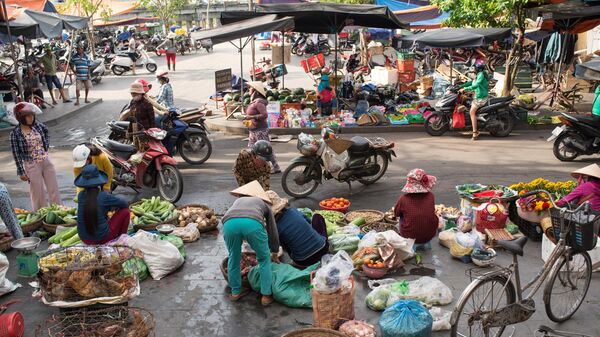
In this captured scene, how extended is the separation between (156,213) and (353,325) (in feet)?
12.9

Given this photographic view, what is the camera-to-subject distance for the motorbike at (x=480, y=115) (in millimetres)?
13273

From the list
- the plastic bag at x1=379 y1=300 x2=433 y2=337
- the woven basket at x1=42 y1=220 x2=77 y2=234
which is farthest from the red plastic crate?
the plastic bag at x1=379 y1=300 x2=433 y2=337

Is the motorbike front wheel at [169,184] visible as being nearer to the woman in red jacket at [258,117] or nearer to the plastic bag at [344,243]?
the woman in red jacket at [258,117]

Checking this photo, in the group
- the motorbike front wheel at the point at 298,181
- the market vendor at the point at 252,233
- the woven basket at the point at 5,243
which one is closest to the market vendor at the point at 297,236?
the market vendor at the point at 252,233

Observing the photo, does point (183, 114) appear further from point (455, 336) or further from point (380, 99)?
point (455, 336)

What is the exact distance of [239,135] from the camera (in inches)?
563

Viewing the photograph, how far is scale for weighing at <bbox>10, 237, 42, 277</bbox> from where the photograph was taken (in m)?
6.27

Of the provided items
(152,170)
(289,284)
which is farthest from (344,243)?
(152,170)

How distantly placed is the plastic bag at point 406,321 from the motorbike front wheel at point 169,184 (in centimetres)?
495

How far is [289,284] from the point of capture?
5.71m

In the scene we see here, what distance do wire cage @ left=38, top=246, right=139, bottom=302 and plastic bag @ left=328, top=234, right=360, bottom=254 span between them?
2525 millimetres

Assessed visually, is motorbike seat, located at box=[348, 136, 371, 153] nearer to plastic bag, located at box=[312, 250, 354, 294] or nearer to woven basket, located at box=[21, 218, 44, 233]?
plastic bag, located at box=[312, 250, 354, 294]

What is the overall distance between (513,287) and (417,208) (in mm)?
1984

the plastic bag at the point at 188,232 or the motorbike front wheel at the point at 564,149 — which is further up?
the motorbike front wheel at the point at 564,149
